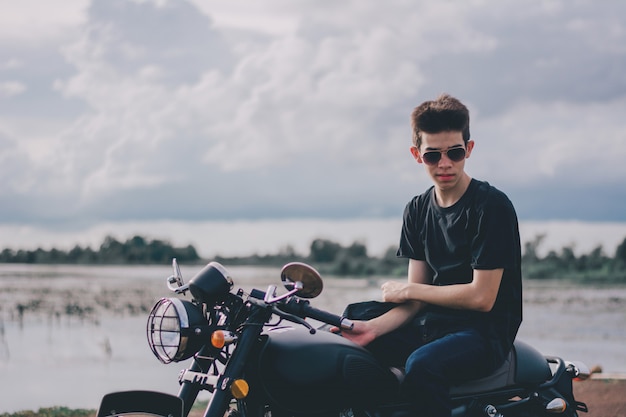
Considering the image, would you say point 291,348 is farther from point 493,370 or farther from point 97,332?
point 97,332

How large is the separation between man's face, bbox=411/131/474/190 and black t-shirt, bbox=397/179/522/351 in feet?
0.35

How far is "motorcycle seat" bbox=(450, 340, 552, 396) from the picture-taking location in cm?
398

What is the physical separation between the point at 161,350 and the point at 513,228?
5.94 ft

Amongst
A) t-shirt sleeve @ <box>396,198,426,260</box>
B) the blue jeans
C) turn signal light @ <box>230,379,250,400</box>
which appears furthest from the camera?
t-shirt sleeve @ <box>396,198,426,260</box>

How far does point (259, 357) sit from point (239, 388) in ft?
0.68

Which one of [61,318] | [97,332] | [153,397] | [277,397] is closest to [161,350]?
[153,397]

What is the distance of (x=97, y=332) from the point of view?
16.8m

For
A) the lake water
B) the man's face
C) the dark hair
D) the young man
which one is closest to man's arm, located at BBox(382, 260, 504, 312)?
the young man

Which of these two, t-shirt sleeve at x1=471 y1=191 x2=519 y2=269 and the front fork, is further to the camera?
t-shirt sleeve at x1=471 y1=191 x2=519 y2=269

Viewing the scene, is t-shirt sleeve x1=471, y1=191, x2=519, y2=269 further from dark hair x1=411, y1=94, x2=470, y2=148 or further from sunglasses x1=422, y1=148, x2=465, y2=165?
dark hair x1=411, y1=94, x2=470, y2=148

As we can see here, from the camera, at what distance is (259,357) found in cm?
353

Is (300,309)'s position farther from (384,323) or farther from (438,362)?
(438,362)

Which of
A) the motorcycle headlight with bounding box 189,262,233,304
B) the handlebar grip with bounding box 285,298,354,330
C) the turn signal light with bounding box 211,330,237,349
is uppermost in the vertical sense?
the motorcycle headlight with bounding box 189,262,233,304

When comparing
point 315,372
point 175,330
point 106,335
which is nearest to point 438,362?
point 315,372
